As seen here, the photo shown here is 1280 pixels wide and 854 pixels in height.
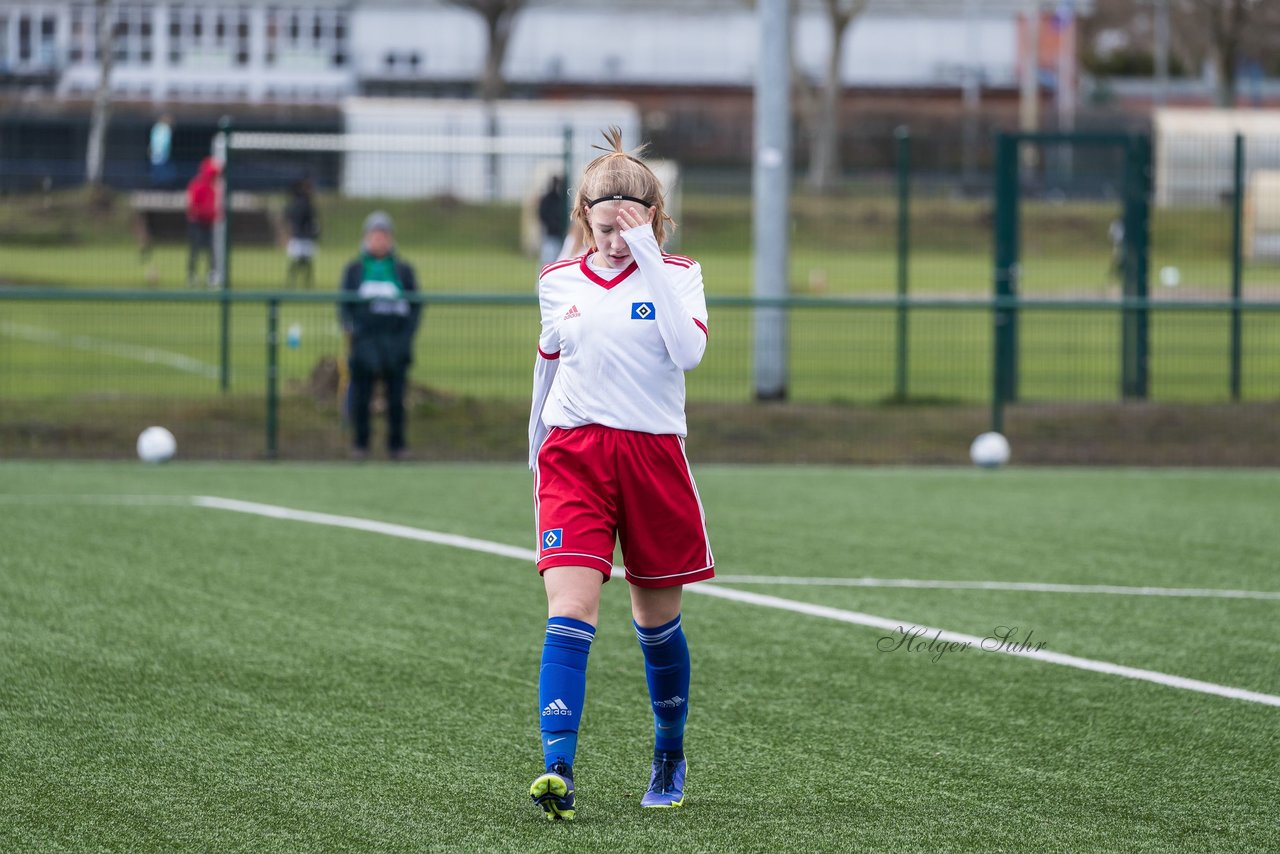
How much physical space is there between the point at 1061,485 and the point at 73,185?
1333cm

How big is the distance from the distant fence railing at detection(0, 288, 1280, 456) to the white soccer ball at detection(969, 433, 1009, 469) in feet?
2.29

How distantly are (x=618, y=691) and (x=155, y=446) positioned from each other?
728 centimetres

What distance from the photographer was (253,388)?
1430cm

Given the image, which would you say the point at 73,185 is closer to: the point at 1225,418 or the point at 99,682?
the point at 1225,418

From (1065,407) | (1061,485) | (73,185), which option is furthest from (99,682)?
(73,185)

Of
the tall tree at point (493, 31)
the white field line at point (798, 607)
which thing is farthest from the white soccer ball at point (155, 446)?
the tall tree at point (493, 31)

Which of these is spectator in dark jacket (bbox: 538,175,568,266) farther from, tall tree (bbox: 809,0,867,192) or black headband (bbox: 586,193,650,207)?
black headband (bbox: 586,193,650,207)

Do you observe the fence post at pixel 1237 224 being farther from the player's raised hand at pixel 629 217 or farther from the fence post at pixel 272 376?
the player's raised hand at pixel 629 217

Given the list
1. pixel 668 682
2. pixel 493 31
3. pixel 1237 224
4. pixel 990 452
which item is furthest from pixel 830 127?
pixel 668 682

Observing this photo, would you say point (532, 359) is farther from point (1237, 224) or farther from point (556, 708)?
point (556, 708)

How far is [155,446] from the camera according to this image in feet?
40.8

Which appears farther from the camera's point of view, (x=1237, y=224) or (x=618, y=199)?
(x=1237, y=224)

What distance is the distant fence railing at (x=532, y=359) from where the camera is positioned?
13633 millimetres

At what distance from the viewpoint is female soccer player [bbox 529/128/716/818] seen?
14.8 ft
